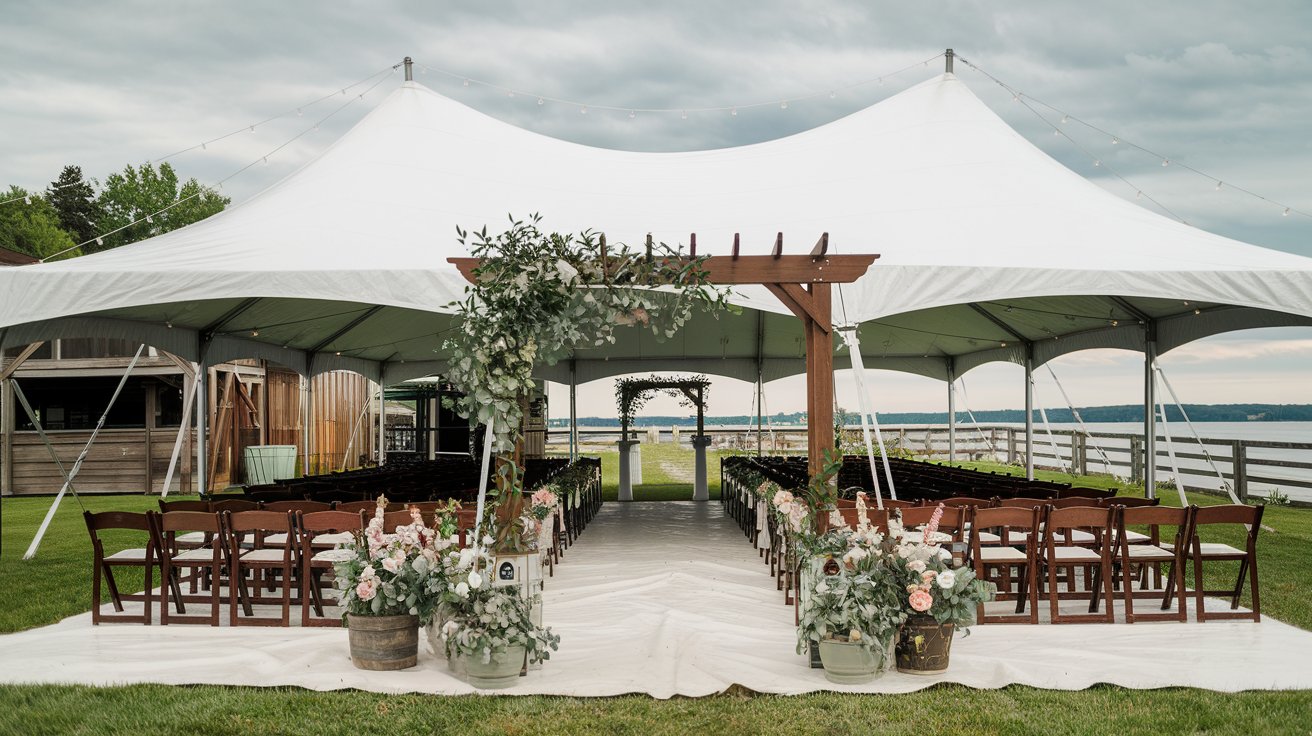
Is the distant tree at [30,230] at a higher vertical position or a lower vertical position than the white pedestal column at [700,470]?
higher

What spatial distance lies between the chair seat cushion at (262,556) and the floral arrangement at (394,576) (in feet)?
4.61

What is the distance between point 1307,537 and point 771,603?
24.0 ft

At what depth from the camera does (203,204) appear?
121ft

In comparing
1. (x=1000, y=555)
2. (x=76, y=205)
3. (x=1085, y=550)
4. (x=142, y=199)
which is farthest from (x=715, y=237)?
(x=76, y=205)

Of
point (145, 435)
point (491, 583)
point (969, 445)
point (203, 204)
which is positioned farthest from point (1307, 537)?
point (203, 204)

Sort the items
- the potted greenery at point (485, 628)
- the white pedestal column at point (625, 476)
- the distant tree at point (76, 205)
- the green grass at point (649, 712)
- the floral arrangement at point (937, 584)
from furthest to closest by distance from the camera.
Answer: the distant tree at point (76, 205)
the white pedestal column at point (625, 476)
the floral arrangement at point (937, 584)
the potted greenery at point (485, 628)
the green grass at point (649, 712)

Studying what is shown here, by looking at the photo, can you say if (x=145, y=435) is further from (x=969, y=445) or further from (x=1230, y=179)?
(x=969, y=445)

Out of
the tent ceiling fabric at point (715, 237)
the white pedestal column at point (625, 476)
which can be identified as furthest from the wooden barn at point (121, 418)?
the tent ceiling fabric at point (715, 237)

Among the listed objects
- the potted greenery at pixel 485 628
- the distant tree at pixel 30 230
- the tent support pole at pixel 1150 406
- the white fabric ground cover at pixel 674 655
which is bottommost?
the white fabric ground cover at pixel 674 655

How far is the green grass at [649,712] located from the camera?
4.19m

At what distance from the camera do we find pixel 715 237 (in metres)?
9.20

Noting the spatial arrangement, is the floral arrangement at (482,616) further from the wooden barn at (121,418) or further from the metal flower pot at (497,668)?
the wooden barn at (121,418)

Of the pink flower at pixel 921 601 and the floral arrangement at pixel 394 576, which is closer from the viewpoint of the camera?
the pink flower at pixel 921 601

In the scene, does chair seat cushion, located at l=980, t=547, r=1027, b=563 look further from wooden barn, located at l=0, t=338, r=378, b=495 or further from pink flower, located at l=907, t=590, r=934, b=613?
wooden barn, located at l=0, t=338, r=378, b=495
